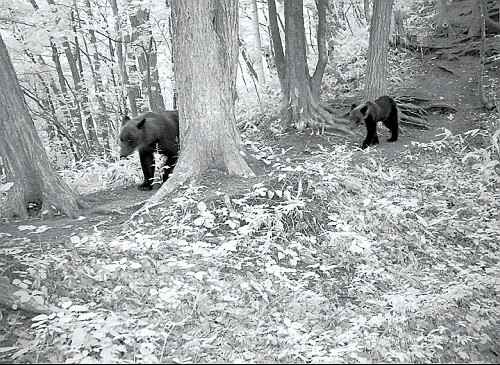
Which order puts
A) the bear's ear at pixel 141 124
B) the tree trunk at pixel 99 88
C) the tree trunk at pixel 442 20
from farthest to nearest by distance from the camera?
1. the tree trunk at pixel 442 20
2. the tree trunk at pixel 99 88
3. the bear's ear at pixel 141 124

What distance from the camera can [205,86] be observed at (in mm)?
6348

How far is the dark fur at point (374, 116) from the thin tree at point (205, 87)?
4.00 meters

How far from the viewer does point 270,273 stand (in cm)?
484

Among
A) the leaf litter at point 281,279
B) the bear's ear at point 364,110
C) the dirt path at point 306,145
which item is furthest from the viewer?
the bear's ear at point 364,110

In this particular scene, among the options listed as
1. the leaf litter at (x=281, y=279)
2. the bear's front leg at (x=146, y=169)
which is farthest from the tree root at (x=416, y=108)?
the bear's front leg at (x=146, y=169)

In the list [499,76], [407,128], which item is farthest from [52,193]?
[499,76]

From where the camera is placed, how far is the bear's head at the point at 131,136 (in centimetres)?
769

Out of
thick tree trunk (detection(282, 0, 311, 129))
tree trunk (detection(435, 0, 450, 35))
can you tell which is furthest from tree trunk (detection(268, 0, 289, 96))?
tree trunk (detection(435, 0, 450, 35))

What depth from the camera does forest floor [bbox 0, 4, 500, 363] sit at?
369cm

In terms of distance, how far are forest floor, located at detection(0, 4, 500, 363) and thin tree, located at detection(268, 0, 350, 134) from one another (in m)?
2.89

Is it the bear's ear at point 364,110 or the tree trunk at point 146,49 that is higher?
the tree trunk at point 146,49

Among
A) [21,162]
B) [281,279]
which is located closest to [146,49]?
[21,162]

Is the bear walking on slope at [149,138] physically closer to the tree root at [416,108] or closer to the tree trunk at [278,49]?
the tree trunk at [278,49]

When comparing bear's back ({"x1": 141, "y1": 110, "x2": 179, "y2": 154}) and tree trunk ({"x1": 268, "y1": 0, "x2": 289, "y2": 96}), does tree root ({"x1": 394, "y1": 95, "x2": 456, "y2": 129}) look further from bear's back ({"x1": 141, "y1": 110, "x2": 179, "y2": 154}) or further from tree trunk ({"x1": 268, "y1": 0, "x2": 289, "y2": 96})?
bear's back ({"x1": 141, "y1": 110, "x2": 179, "y2": 154})
